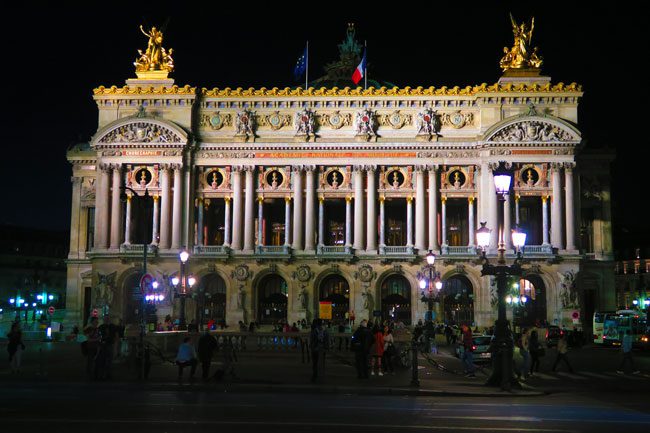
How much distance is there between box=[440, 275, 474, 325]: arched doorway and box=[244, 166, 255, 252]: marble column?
712 inches

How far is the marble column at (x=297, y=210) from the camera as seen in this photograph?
79312mm

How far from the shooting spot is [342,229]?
276ft

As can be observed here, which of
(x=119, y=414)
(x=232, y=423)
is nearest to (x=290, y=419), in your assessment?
(x=232, y=423)

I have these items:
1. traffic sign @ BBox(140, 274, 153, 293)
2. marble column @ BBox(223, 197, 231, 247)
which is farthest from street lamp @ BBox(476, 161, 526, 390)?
marble column @ BBox(223, 197, 231, 247)

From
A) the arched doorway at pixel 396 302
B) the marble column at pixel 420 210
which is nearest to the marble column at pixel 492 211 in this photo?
the marble column at pixel 420 210

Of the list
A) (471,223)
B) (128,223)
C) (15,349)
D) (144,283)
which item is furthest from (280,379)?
(128,223)

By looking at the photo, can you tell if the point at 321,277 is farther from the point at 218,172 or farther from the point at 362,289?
the point at 218,172

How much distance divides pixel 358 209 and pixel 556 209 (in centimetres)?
1773

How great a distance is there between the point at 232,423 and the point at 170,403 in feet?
17.8

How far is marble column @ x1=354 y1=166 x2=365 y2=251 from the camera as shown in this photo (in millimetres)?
79000

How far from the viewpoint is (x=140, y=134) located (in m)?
79.6

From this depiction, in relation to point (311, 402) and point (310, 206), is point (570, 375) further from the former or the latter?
point (310, 206)

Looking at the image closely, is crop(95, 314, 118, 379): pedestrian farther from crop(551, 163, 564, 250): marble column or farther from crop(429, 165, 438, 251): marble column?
crop(551, 163, 564, 250): marble column

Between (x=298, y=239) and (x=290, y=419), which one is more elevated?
(x=298, y=239)
